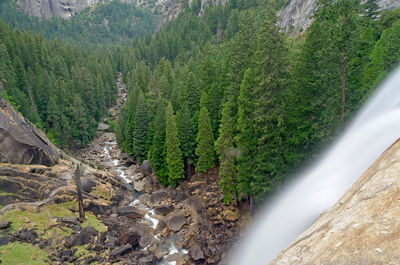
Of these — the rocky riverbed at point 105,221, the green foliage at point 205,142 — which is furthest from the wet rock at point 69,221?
the green foliage at point 205,142

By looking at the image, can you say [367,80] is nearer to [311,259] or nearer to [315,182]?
[315,182]

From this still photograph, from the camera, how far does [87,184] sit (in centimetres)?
3381

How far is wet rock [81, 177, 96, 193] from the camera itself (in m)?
33.4

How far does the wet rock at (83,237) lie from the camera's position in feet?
82.1

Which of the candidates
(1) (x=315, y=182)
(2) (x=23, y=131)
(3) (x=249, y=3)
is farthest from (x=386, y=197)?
(3) (x=249, y=3)

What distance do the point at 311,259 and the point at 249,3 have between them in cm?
11278

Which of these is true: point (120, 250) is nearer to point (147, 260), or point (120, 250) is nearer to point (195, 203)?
point (147, 260)

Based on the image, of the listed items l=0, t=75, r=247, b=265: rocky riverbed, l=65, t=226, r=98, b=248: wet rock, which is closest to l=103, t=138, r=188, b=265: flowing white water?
l=0, t=75, r=247, b=265: rocky riverbed

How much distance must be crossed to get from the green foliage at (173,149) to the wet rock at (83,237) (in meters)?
11.7

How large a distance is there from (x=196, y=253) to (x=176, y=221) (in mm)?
5902

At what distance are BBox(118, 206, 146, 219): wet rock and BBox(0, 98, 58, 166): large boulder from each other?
1038cm

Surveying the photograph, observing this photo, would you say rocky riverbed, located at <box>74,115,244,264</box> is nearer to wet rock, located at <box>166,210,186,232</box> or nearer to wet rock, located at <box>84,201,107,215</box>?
wet rock, located at <box>166,210,186,232</box>

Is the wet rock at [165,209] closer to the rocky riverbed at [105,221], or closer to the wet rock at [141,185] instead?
the rocky riverbed at [105,221]

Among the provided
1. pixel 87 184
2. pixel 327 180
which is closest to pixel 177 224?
pixel 87 184
